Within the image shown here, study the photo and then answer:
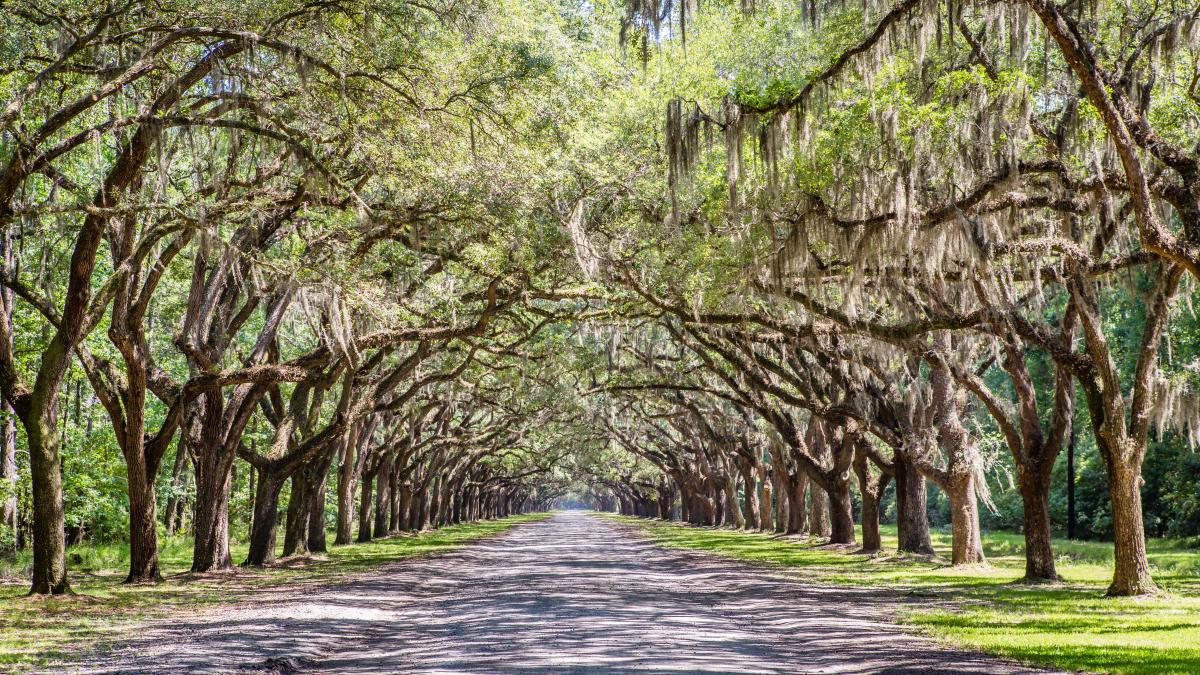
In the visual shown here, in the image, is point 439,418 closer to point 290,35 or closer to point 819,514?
point 819,514

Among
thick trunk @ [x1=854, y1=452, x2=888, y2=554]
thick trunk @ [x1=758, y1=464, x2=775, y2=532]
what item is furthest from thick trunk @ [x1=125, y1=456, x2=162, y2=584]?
thick trunk @ [x1=758, y1=464, x2=775, y2=532]

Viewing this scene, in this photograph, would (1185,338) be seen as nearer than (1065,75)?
No

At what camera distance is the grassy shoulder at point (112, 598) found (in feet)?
32.8

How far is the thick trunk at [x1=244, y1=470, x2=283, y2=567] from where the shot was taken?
2130cm

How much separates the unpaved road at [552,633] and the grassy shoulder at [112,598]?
0.68 metres

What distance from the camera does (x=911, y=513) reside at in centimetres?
2370

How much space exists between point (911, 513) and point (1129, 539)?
1038 cm

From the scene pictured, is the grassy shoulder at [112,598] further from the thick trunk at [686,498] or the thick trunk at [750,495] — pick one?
the thick trunk at [686,498]

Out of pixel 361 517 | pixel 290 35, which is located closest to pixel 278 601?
pixel 290 35

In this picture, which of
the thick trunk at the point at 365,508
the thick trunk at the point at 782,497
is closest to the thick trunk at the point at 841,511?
the thick trunk at the point at 782,497

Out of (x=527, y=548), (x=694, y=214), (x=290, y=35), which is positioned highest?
(x=290, y=35)

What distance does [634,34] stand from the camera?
54.1 feet

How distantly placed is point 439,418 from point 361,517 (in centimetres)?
500

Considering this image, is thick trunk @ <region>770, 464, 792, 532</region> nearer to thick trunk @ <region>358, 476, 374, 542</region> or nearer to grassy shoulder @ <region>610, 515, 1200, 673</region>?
thick trunk @ <region>358, 476, 374, 542</region>
